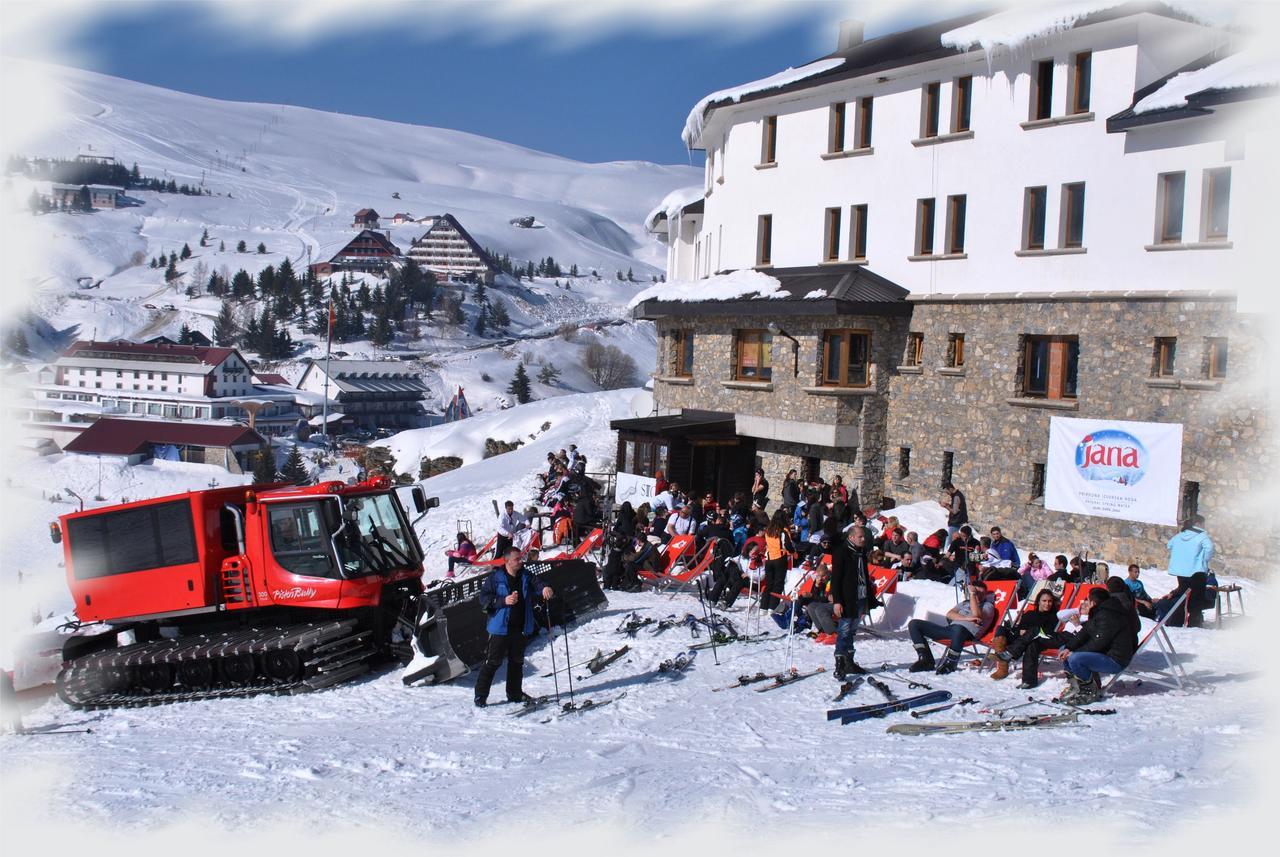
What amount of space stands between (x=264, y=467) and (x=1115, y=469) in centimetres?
6286

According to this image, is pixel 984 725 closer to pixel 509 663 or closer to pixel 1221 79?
pixel 509 663

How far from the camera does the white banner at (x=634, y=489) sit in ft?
77.5

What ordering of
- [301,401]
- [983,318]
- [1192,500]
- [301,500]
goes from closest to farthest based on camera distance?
[301,500] → [1192,500] → [983,318] → [301,401]

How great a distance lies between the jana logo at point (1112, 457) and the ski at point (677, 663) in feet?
32.6

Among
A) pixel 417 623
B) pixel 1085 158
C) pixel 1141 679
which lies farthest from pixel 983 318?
pixel 417 623

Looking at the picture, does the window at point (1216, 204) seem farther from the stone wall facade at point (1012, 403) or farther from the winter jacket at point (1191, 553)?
the winter jacket at point (1191, 553)

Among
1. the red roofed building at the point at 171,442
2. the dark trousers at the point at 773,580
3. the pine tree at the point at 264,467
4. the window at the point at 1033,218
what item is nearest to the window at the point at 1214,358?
the window at the point at 1033,218

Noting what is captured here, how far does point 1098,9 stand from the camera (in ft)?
62.8

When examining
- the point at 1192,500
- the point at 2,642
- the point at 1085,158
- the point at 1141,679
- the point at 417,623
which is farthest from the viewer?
the point at 1085,158

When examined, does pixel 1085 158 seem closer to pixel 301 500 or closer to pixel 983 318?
pixel 983 318

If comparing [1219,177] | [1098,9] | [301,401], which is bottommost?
[301,401]

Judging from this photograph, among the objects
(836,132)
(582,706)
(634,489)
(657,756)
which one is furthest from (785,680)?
(836,132)

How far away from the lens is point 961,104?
21906mm

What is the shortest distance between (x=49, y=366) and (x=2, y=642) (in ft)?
347
